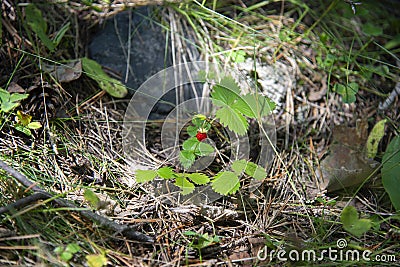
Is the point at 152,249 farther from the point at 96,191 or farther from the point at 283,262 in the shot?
the point at 283,262

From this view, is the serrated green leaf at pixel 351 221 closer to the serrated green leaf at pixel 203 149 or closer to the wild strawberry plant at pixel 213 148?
the wild strawberry plant at pixel 213 148

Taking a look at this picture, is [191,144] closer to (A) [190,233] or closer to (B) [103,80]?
(A) [190,233]

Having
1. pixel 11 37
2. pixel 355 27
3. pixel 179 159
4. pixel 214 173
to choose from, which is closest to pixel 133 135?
pixel 179 159

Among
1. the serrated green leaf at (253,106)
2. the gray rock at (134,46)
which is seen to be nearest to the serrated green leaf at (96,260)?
the serrated green leaf at (253,106)

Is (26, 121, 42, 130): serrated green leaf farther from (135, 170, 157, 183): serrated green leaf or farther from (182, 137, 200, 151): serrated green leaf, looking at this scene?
(182, 137, 200, 151): serrated green leaf

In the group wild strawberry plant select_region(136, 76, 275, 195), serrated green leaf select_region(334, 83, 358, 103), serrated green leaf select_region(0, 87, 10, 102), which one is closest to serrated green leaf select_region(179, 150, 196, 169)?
wild strawberry plant select_region(136, 76, 275, 195)

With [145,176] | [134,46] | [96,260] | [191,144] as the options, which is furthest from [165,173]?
[134,46]
